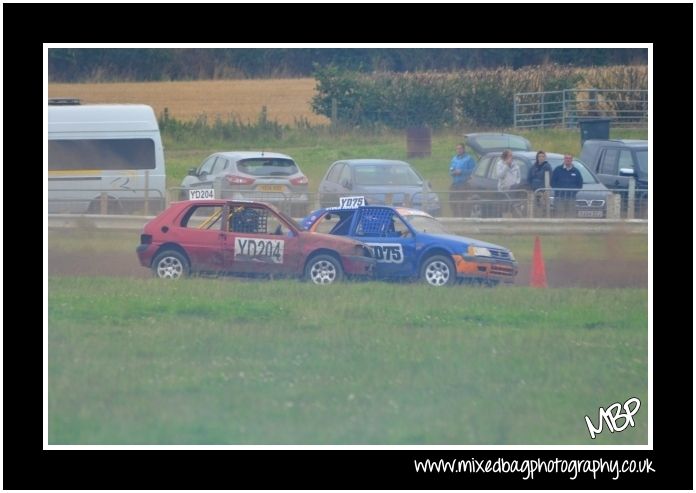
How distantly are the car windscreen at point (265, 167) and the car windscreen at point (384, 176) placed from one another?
217 cm

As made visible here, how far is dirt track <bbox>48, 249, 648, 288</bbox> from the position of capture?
16.0 m

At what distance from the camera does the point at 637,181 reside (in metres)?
22.3

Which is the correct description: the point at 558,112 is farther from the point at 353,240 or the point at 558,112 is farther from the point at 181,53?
the point at 353,240

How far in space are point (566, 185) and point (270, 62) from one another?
1447 cm

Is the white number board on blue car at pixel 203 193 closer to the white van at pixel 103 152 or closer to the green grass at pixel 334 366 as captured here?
the white van at pixel 103 152

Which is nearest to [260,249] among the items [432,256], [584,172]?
[432,256]

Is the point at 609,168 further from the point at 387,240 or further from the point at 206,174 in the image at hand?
the point at 387,240

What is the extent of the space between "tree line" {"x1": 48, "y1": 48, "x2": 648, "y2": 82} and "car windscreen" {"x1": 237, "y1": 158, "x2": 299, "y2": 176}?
8.41 m

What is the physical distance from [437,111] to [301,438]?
87.8 feet

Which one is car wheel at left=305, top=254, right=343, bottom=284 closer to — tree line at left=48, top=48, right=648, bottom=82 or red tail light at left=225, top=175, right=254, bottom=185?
red tail light at left=225, top=175, right=254, bottom=185

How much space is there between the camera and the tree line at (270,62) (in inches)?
1230

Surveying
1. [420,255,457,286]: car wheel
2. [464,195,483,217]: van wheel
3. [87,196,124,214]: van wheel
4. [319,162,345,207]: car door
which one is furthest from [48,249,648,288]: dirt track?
[319,162,345,207]: car door

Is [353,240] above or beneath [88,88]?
beneath

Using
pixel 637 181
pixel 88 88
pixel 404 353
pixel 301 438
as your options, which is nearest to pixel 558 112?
pixel 637 181
